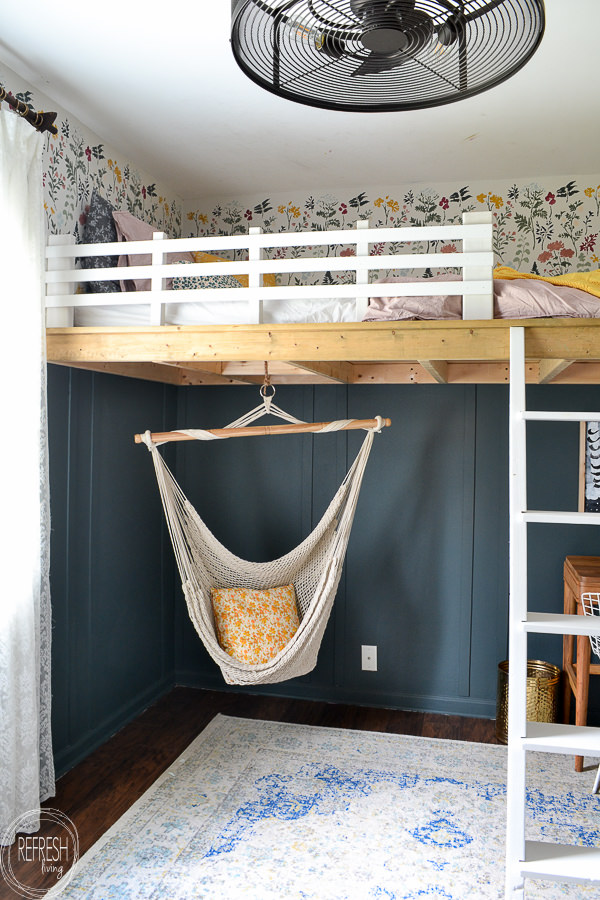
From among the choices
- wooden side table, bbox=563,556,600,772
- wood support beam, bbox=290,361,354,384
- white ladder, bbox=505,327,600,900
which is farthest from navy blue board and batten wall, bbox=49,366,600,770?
white ladder, bbox=505,327,600,900

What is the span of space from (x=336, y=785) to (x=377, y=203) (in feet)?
8.65

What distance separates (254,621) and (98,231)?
173 centimetres

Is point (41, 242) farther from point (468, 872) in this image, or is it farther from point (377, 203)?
point (468, 872)

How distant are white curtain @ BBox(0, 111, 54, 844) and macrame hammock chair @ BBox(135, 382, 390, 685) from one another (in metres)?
0.54

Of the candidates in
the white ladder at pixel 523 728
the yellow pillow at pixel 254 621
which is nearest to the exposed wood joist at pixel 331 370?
the white ladder at pixel 523 728

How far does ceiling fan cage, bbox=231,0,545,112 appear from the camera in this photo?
1.44m

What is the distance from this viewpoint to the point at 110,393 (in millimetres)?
3188

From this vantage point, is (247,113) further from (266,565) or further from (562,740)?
(562,740)

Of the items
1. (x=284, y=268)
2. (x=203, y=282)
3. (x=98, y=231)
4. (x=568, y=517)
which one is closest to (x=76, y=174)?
(x=98, y=231)

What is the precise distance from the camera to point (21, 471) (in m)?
2.43

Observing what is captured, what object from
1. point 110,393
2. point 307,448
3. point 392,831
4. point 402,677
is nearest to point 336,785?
point 392,831

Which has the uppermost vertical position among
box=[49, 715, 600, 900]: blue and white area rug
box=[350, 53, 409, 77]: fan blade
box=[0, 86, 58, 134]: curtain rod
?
box=[0, 86, 58, 134]: curtain rod

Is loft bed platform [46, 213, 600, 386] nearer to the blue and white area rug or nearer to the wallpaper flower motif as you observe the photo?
the wallpaper flower motif

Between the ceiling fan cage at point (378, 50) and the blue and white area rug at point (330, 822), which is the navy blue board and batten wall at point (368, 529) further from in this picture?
the ceiling fan cage at point (378, 50)
